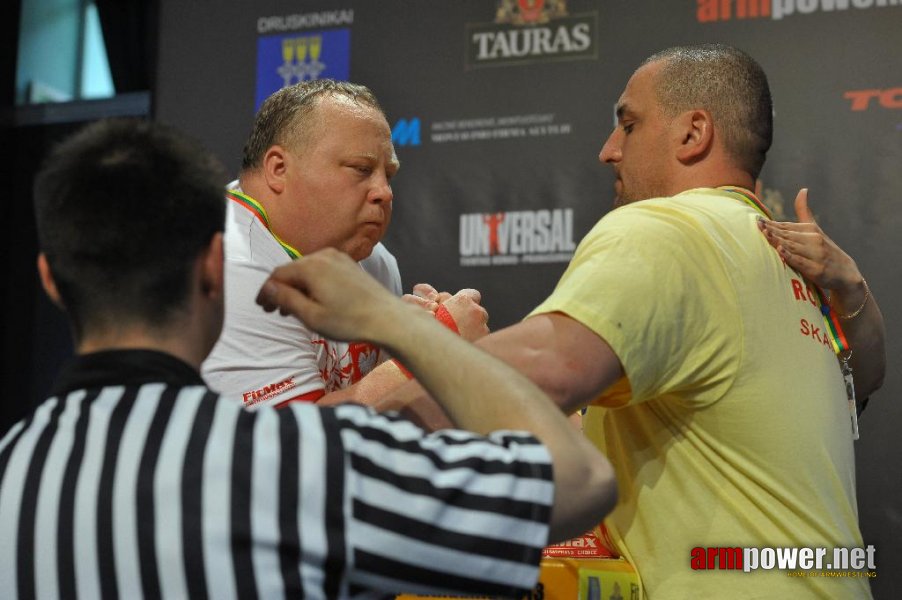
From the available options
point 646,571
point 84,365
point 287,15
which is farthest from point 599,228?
point 287,15

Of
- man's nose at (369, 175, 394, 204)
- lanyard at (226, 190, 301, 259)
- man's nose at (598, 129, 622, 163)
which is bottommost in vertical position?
lanyard at (226, 190, 301, 259)

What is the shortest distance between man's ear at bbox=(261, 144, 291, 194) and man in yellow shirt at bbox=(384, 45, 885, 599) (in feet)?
2.78

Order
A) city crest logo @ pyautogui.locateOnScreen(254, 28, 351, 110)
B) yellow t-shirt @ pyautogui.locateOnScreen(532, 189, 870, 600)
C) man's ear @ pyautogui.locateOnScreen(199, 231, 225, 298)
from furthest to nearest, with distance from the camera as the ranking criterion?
city crest logo @ pyautogui.locateOnScreen(254, 28, 351, 110) → yellow t-shirt @ pyautogui.locateOnScreen(532, 189, 870, 600) → man's ear @ pyautogui.locateOnScreen(199, 231, 225, 298)

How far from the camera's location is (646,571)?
1.50 meters

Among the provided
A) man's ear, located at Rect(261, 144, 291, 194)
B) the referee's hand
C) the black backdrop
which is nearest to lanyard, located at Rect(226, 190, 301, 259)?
man's ear, located at Rect(261, 144, 291, 194)

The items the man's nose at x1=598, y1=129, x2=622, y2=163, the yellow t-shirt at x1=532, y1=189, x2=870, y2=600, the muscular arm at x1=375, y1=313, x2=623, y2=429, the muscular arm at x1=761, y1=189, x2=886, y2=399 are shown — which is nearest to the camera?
the muscular arm at x1=375, y1=313, x2=623, y2=429

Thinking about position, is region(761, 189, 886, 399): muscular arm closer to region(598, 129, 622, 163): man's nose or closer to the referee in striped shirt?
region(598, 129, 622, 163): man's nose

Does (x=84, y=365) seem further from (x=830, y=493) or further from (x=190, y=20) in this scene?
(x=190, y=20)

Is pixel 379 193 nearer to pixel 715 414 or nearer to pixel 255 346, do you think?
pixel 255 346

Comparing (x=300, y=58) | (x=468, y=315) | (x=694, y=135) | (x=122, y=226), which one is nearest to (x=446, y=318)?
(x=468, y=315)

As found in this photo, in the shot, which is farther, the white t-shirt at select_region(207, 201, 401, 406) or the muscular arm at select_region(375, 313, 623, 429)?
the white t-shirt at select_region(207, 201, 401, 406)

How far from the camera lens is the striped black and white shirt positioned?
0.92m

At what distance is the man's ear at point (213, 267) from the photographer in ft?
3.38

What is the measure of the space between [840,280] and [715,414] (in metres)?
0.38
